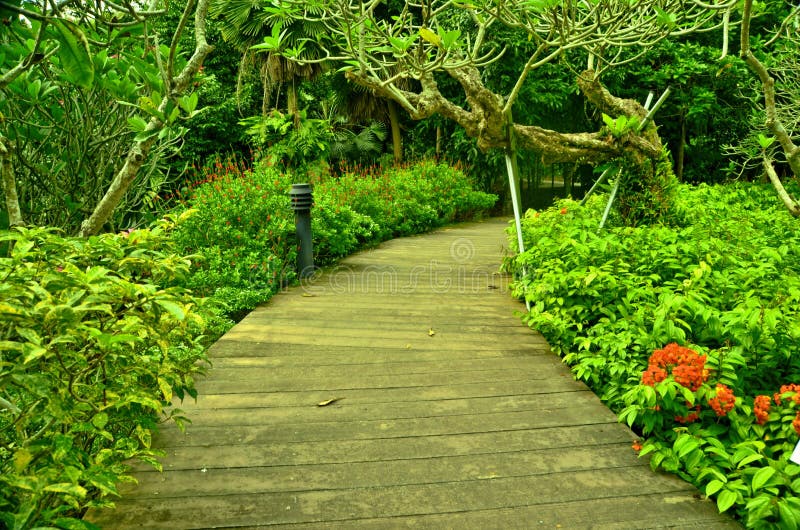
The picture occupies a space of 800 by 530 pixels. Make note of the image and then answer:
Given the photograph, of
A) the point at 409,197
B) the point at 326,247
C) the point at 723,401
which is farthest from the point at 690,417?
the point at 409,197

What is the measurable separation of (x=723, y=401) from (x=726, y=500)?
0.51m

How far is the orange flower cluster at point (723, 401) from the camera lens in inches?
104

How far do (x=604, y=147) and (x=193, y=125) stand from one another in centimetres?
1276

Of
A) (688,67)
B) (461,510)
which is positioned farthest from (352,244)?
(688,67)

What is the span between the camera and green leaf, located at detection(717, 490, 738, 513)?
224 centimetres

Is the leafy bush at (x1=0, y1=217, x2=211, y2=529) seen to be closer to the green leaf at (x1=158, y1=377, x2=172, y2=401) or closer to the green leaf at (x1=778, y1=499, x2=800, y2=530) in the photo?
the green leaf at (x1=158, y1=377, x2=172, y2=401)

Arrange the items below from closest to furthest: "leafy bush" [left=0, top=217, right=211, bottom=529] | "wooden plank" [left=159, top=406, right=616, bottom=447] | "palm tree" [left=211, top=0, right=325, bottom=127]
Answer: "leafy bush" [left=0, top=217, right=211, bottom=529]
"wooden plank" [left=159, top=406, right=616, bottom=447]
"palm tree" [left=211, top=0, right=325, bottom=127]

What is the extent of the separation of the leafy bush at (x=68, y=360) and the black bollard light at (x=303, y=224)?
3542 mm

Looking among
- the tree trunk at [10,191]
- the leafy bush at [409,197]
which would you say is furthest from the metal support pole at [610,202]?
the tree trunk at [10,191]

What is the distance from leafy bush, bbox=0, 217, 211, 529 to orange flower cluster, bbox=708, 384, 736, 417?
221 centimetres

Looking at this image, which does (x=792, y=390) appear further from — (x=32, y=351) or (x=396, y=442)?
(x=32, y=351)

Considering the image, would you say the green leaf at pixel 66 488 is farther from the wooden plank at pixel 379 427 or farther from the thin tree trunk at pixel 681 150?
the thin tree trunk at pixel 681 150

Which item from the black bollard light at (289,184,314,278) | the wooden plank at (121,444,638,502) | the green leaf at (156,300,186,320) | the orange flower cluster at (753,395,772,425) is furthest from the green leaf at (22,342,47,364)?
the black bollard light at (289,184,314,278)

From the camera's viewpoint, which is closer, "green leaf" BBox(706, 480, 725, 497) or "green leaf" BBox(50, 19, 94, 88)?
"green leaf" BBox(50, 19, 94, 88)
